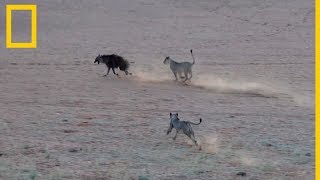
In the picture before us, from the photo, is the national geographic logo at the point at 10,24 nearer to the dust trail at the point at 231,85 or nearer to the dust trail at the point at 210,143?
the dust trail at the point at 231,85

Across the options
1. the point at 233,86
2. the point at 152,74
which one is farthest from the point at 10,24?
the point at 233,86

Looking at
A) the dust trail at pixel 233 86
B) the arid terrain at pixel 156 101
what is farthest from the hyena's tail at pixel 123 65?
the dust trail at pixel 233 86

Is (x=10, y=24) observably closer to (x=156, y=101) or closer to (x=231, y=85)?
(x=231, y=85)

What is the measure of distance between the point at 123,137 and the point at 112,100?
3.35m

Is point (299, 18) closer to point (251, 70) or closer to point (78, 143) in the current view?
point (251, 70)

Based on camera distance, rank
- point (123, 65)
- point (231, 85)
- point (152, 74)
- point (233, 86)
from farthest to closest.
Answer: point (152, 74)
point (123, 65)
point (231, 85)
point (233, 86)

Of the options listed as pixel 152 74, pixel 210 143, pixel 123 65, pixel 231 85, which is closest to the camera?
pixel 210 143

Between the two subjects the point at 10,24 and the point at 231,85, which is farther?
the point at 10,24

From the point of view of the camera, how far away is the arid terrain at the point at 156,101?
36.0 feet

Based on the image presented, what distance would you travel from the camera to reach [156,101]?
1562 cm

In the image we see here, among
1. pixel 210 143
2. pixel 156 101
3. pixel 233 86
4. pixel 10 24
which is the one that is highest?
pixel 10 24

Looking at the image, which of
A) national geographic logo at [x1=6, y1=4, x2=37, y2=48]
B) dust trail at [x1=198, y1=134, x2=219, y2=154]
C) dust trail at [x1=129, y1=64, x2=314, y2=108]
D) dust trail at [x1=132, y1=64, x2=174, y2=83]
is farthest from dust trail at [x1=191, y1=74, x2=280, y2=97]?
national geographic logo at [x1=6, y1=4, x2=37, y2=48]

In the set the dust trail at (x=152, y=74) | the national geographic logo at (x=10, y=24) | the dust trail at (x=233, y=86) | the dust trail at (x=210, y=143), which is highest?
the national geographic logo at (x=10, y=24)

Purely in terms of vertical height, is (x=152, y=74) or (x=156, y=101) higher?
(x=152, y=74)
